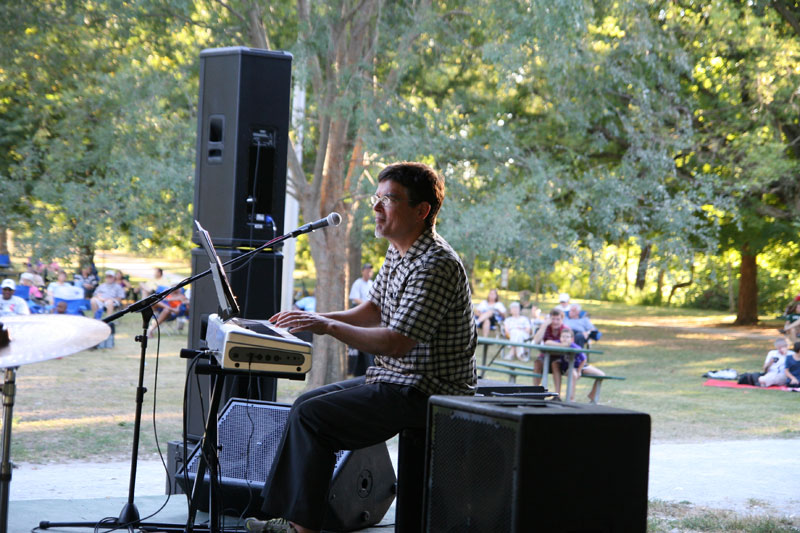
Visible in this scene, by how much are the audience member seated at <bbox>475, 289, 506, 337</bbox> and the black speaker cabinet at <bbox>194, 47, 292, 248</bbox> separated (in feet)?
43.0

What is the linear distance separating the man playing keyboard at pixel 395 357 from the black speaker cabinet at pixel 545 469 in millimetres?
483

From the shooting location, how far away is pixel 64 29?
401 inches

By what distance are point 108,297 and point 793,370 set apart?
12.5m

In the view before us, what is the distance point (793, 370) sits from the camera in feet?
44.2

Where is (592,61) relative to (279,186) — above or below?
above

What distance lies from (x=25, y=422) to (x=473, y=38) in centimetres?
677

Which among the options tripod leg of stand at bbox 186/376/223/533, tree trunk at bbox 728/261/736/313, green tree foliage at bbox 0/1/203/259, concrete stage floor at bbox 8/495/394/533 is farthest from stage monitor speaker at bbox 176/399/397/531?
tree trunk at bbox 728/261/736/313

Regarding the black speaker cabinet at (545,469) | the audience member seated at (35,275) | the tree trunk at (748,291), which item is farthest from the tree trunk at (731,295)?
the black speaker cabinet at (545,469)

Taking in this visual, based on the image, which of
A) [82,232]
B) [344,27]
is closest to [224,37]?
[344,27]

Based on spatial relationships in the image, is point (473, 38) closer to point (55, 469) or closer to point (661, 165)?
point (661, 165)

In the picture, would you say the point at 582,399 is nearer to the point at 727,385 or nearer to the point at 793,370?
the point at 727,385

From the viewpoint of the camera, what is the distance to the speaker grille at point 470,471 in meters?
2.84

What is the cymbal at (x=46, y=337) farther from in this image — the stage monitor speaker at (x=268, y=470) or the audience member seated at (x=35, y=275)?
the audience member seated at (x=35, y=275)

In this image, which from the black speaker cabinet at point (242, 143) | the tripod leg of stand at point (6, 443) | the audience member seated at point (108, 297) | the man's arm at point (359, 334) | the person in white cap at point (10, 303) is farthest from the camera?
the audience member seated at point (108, 297)
